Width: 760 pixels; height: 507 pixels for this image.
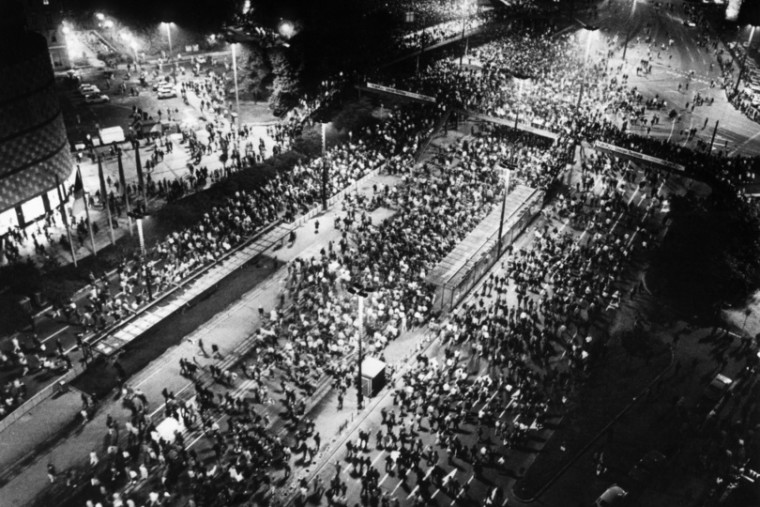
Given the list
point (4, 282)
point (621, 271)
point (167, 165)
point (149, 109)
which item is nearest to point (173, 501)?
point (4, 282)

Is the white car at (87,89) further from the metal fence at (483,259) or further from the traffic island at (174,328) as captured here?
the metal fence at (483,259)

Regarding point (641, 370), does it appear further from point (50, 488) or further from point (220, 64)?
point (220, 64)

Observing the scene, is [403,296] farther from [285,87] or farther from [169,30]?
[169,30]

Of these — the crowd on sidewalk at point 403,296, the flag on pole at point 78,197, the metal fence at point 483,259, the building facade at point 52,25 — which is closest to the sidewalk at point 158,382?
the crowd on sidewalk at point 403,296

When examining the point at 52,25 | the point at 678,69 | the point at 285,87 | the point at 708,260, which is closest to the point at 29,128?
the point at 285,87

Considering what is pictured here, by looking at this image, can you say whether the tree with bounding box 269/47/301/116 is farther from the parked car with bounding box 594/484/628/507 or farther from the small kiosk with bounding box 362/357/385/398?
the parked car with bounding box 594/484/628/507

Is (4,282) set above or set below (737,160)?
below
